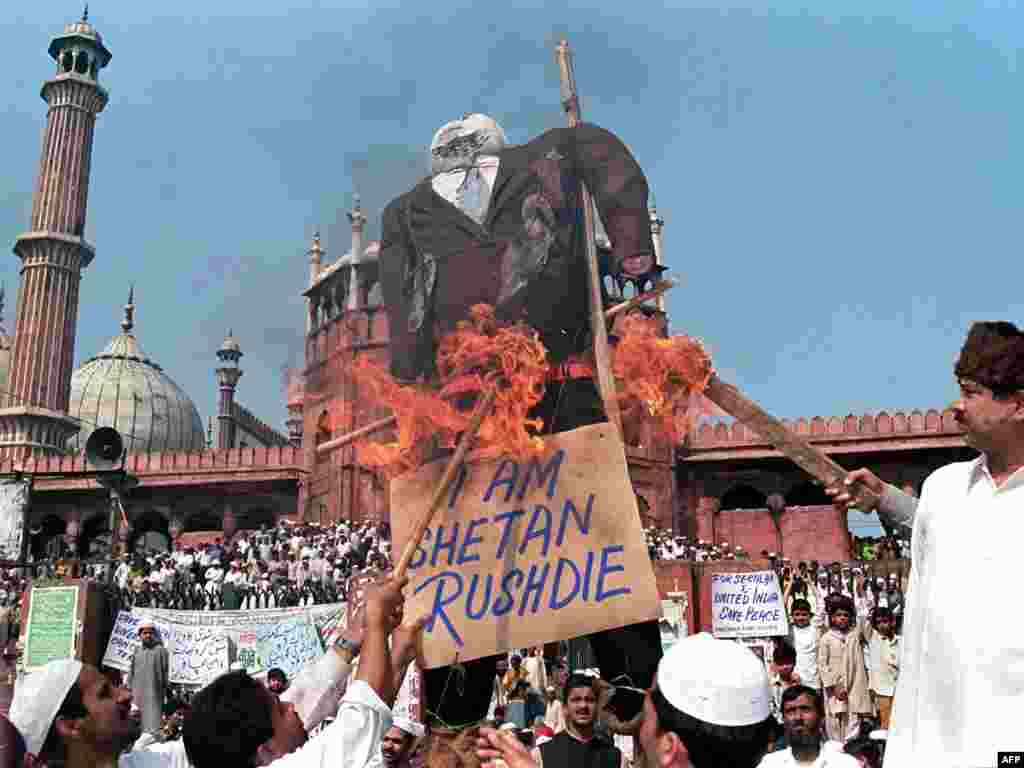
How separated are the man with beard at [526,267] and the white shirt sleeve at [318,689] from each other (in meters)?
0.91

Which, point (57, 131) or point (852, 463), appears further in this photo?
point (57, 131)

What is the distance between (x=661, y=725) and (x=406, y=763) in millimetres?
2848

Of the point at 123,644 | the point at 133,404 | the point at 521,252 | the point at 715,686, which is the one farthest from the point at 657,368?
the point at 133,404

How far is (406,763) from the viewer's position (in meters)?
4.48

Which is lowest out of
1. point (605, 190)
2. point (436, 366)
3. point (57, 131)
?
point (436, 366)

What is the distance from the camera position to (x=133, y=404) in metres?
48.2

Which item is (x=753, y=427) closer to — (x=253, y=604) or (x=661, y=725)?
(x=661, y=725)

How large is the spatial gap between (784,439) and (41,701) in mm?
2046

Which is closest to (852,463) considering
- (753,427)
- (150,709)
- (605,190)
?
(150,709)

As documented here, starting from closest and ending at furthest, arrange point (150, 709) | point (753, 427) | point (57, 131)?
point (753, 427) < point (150, 709) < point (57, 131)

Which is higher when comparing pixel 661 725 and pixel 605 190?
pixel 605 190

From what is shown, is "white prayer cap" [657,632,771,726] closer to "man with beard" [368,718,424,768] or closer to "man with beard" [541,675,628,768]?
"man with beard" [541,675,628,768]

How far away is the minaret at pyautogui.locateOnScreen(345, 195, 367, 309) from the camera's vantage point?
33.7 meters

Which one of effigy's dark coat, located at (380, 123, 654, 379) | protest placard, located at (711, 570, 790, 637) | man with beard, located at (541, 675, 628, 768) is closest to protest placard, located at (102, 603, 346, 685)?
protest placard, located at (711, 570, 790, 637)
